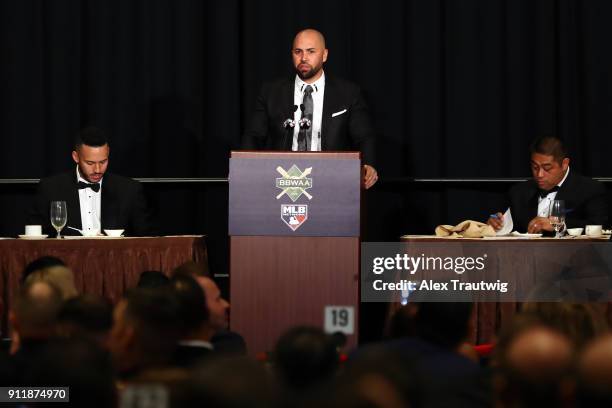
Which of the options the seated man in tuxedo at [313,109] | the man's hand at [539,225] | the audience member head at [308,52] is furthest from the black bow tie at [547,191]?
the audience member head at [308,52]

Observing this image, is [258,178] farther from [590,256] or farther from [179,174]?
[179,174]

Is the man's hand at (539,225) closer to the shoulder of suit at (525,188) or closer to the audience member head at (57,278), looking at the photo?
the shoulder of suit at (525,188)

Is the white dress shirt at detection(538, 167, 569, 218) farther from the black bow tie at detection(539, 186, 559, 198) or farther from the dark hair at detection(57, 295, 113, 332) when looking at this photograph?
the dark hair at detection(57, 295, 113, 332)

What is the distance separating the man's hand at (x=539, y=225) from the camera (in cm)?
631

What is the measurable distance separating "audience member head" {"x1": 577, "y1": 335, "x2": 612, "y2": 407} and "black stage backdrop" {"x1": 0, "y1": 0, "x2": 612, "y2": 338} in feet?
18.1

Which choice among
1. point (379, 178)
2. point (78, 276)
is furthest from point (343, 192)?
point (379, 178)

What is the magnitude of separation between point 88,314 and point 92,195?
3.72m

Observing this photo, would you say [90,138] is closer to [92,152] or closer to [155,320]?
[92,152]

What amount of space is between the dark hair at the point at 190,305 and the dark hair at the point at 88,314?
24 centimetres

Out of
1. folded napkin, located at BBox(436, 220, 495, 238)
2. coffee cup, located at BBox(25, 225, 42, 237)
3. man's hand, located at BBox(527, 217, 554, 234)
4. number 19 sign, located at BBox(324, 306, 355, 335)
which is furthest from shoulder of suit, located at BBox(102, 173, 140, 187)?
number 19 sign, located at BBox(324, 306, 355, 335)

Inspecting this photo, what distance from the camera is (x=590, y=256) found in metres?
5.91

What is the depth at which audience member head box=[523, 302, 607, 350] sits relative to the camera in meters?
3.43

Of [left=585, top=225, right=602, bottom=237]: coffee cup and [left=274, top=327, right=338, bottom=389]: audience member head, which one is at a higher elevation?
[left=585, top=225, right=602, bottom=237]: coffee cup

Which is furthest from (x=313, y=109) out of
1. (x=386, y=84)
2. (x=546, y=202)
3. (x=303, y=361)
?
(x=303, y=361)
